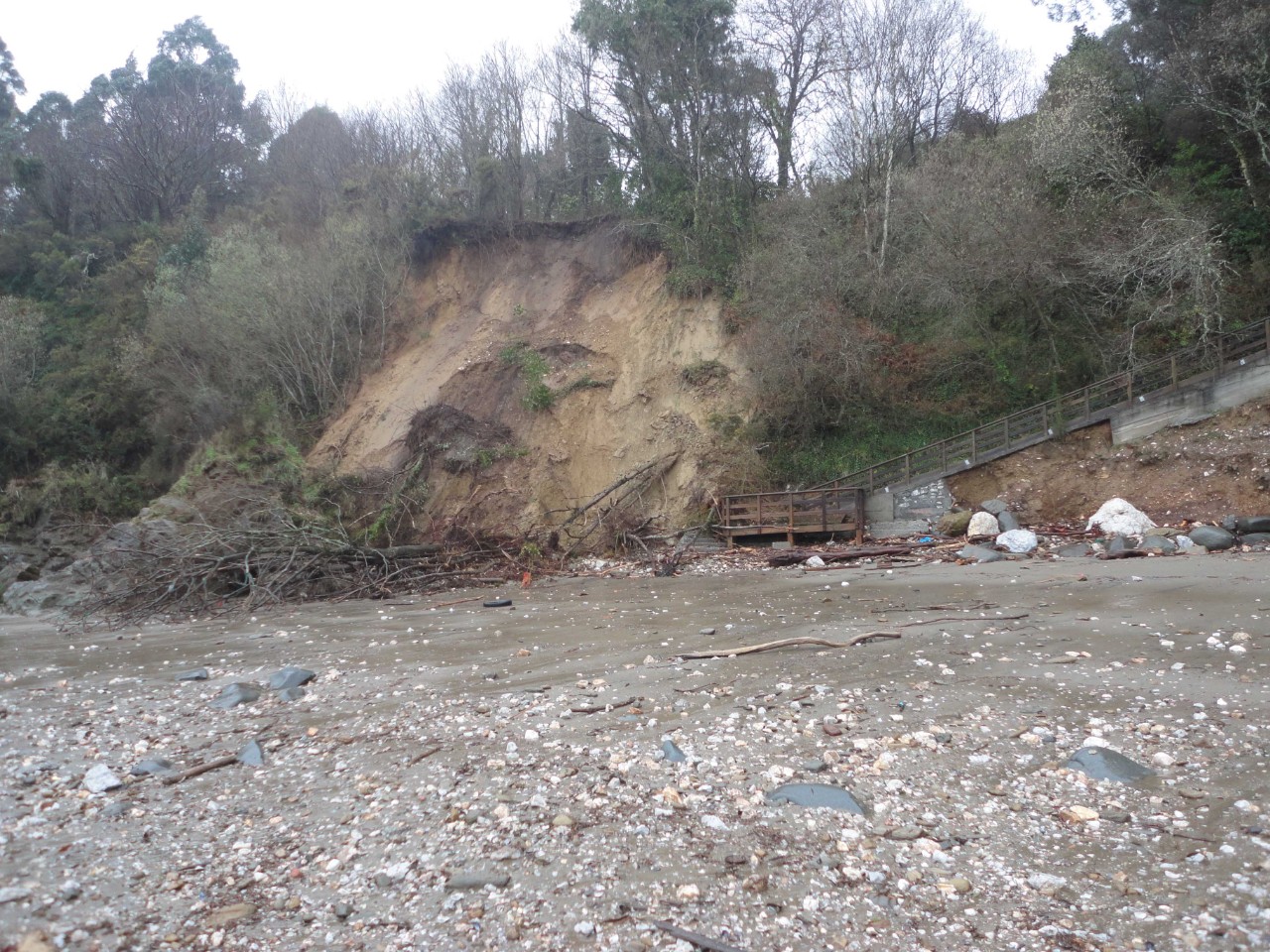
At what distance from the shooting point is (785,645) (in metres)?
7.75

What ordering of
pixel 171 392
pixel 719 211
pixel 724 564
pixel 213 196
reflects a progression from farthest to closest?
1. pixel 213 196
2. pixel 171 392
3. pixel 719 211
4. pixel 724 564

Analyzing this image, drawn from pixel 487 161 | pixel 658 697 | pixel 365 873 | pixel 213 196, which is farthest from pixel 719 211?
pixel 213 196

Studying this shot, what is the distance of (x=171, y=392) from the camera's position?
87.9 feet

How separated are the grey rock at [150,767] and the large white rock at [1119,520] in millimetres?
14719

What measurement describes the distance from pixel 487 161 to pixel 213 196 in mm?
20662

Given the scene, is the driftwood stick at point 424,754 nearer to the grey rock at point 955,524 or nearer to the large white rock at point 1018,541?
the large white rock at point 1018,541

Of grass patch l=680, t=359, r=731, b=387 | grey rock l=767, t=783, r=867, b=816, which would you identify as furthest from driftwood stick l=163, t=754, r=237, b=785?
grass patch l=680, t=359, r=731, b=387

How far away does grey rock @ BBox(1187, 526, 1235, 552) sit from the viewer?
42.7 feet

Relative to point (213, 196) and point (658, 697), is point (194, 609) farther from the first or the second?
point (213, 196)

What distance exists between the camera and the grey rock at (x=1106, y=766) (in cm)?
457

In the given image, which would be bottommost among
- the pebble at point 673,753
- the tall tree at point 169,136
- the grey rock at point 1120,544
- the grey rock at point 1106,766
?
the grey rock at point 1120,544

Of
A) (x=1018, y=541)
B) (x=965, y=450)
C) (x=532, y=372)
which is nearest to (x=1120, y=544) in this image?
(x=1018, y=541)

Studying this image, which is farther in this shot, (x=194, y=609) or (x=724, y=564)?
(x=724, y=564)

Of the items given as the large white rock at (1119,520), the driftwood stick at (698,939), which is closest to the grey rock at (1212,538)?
the large white rock at (1119,520)
